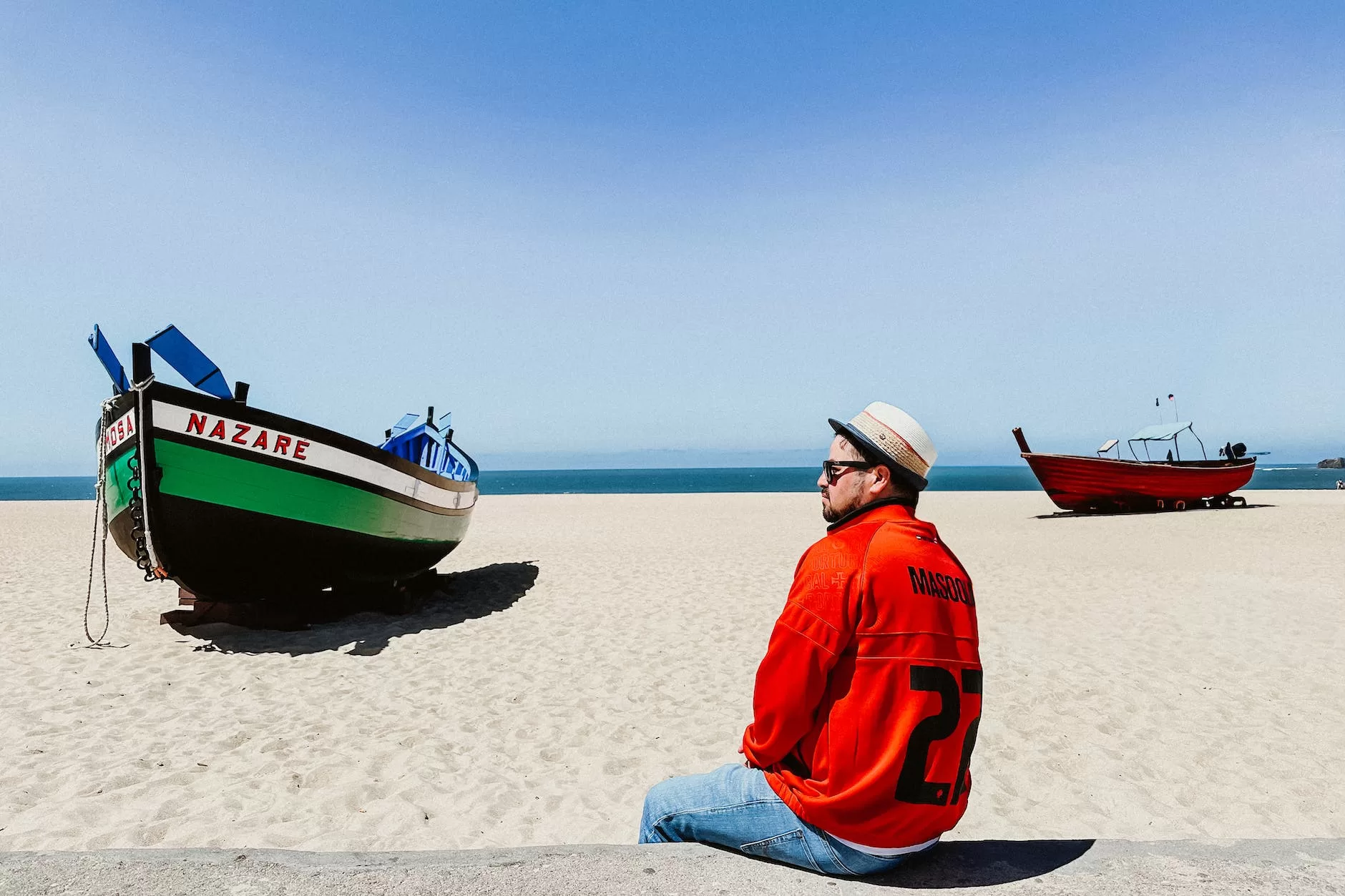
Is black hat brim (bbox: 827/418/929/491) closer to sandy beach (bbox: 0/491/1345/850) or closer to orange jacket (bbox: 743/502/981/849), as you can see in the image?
orange jacket (bbox: 743/502/981/849)

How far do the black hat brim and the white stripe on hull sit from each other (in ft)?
21.5

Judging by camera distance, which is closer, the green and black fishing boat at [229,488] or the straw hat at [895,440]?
the straw hat at [895,440]

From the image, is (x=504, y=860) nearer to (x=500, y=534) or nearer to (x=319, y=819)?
(x=319, y=819)

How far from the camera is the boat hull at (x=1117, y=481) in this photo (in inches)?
903

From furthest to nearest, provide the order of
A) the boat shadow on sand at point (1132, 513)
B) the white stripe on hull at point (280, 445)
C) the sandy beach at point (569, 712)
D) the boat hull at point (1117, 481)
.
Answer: the boat hull at point (1117, 481)
the boat shadow on sand at point (1132, 513)
the white stripe on hull at point (280, 445)
the sandy beach at point (569, 712)

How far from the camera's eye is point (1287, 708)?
17.7 ft

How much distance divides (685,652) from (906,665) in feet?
17.4

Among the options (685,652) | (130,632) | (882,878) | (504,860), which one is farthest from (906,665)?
(130,632)

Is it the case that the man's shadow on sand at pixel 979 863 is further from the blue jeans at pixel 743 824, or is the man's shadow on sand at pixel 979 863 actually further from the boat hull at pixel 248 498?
the boat hull at pixel 248 498

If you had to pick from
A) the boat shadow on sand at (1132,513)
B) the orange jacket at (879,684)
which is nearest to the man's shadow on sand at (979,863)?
the orange jacket at (879,684)

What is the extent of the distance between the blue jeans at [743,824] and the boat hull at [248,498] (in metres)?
6.12

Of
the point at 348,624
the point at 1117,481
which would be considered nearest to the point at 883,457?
the point at 348,624

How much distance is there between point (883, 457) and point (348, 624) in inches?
298

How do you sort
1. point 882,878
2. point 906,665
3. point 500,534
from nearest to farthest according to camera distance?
point 906,665 → point 882,878 → point 500,534
